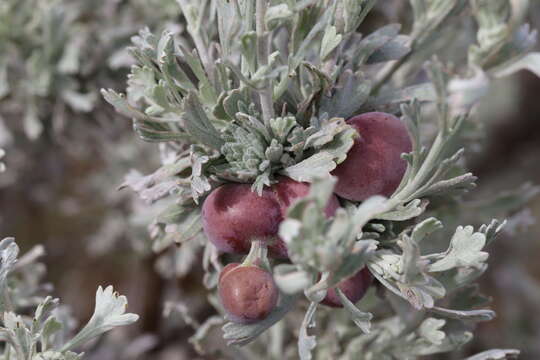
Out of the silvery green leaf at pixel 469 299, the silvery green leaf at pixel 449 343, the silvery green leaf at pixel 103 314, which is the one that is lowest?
the silvery green leaf at pixel 449 343

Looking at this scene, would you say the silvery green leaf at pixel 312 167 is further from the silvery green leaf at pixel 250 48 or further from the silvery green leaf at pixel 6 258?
the silvery green leaf at pixel 6 258

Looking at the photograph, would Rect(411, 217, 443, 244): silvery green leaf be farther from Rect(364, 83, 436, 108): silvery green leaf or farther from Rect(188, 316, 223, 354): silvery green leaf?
Rect(188, 316, 223, 354): silvery green leaf

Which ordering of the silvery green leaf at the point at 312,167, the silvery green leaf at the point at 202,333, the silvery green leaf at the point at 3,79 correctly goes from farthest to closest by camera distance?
1. the silvery green leaf at the point at 3,79
2. the silvery green leaf at the point at 202,333
3. the silvery green leaf at the point at 312,167

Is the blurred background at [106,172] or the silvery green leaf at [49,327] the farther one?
the blurred background at [106,172]

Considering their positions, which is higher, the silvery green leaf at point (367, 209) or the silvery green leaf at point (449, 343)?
the silvery green leaf at point (367, 209)

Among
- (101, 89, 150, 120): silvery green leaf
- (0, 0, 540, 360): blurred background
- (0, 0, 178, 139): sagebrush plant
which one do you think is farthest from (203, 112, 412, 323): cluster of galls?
(0, 0, 178, 139): sagebrush plant

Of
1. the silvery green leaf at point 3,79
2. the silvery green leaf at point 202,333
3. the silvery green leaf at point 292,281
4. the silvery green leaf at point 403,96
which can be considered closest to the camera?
the silvery green leaf at point 292,281

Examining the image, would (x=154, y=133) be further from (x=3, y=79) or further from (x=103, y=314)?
(x=3, y=79)

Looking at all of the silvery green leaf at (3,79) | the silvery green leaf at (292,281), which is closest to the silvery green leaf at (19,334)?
the silvery green leaf at (292,281)

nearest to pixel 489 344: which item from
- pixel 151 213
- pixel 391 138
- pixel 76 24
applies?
Result: pixel 151 213
